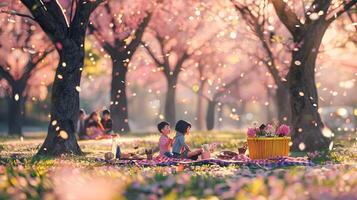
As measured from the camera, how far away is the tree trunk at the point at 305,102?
2452cm

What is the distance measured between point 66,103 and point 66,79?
698mm

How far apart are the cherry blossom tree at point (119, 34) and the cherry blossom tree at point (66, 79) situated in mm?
15242

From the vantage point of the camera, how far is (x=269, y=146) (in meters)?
19.5

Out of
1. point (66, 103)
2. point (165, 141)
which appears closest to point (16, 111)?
point (66, 103)

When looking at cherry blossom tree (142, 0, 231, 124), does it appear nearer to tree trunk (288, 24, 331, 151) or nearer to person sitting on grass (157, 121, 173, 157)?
tree trunk (288, 24, 331, 151)

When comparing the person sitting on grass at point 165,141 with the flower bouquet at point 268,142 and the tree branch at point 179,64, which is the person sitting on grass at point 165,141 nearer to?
the flower bouquet at point 268,142

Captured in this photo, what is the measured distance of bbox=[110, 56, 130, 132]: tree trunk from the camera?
40500mm

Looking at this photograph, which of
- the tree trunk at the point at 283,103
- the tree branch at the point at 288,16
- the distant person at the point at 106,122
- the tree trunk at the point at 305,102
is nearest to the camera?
the tree branch at the point at 288,16

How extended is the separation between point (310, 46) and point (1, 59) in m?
21.6

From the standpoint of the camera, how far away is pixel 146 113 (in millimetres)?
104125

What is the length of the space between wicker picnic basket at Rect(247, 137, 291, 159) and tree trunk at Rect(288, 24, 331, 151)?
4948 mm

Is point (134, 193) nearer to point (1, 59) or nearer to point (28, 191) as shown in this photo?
point (28, 191)

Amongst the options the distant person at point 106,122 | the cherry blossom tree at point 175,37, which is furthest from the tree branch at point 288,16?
the cherry blossom tree at point 175,37

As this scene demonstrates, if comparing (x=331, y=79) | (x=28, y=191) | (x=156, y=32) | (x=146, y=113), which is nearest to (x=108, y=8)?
(x=156, y=32)
